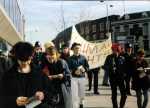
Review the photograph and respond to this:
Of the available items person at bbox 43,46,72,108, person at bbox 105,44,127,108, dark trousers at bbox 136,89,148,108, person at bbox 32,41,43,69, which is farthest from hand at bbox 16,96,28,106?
person at bbox 105,44,127,108

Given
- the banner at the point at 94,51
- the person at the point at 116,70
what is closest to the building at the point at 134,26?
the banner at the point at 94,51

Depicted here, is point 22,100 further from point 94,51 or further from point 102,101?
point 94,51

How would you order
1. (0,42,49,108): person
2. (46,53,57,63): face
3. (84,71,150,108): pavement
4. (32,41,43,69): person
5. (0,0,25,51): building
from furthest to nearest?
(0,0,25,51): building → (84,71,150,108): pavement → (32,41,43,69): person → (46,53,57,63): face → (0,42,49,108): person

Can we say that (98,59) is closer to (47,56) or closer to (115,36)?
(47,56)

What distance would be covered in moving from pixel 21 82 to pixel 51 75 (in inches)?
136

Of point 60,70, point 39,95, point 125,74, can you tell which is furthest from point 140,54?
point 39,95

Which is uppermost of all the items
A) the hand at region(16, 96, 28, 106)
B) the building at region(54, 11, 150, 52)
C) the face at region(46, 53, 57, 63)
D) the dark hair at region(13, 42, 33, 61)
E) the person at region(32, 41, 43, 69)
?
the dark hair at region(13, 42, 33, 61)

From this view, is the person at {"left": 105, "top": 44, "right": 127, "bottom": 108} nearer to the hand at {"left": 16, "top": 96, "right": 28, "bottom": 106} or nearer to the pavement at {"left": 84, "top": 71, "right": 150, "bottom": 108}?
the pavement at {"left": 84, "top": 71, "right": 150, "bottom": 108}

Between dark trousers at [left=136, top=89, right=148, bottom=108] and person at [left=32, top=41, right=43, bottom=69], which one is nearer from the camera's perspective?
person at [left=32, top=41, right=43, bottom=69]

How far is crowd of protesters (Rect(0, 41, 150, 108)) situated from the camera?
5.34 meters

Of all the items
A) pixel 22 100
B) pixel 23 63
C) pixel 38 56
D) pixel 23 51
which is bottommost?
pixel 38 56

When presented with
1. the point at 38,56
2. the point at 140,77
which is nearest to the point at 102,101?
the point at 38,56

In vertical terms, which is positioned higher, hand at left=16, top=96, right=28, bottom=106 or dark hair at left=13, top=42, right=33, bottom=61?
dark hair at left=13, top=42, right=33, bottom=61

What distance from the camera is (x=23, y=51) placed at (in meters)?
5.37
